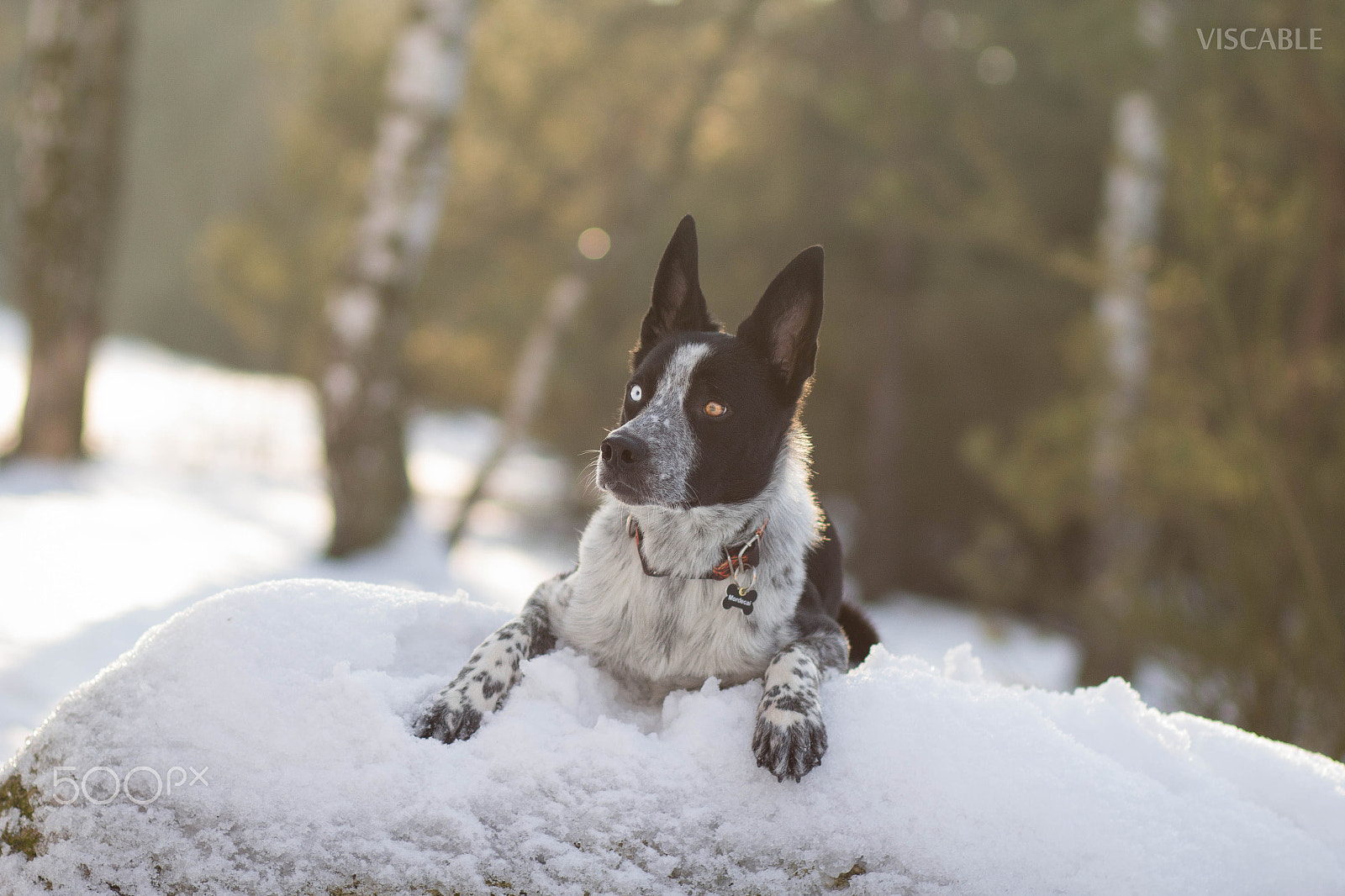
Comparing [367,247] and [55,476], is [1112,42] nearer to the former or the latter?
[367,247]

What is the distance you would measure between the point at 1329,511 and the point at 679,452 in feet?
12.8

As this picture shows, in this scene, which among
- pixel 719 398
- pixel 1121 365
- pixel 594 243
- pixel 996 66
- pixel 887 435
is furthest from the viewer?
pixel 887 435

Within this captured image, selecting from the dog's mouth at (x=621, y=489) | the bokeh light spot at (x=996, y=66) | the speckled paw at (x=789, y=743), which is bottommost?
the speckled paw at (x=789, y=743)

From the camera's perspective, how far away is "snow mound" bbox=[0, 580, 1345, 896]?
1.90 meters

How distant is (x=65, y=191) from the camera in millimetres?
7547

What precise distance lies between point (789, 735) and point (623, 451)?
0.83 metres

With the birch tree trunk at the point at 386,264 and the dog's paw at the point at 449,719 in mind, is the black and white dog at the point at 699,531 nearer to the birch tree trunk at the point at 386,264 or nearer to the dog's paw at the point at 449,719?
the dog's paw at the point at 449,719

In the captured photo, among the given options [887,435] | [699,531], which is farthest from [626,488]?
[887,435]

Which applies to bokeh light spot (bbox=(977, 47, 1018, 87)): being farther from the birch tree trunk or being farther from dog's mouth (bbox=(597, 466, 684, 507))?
dog's mouth (bbox=(597, 466, 684, 507))

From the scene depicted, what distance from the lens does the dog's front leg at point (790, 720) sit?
204cm

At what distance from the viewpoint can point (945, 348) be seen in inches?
518

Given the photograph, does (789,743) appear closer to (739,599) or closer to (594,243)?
(739,599)

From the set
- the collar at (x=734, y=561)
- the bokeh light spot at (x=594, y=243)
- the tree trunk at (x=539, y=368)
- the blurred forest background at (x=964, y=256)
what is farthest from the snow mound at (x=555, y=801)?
the bokeh light spot at (x=594, y=243)

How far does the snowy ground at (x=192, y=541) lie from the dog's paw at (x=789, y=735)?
2327 mm
